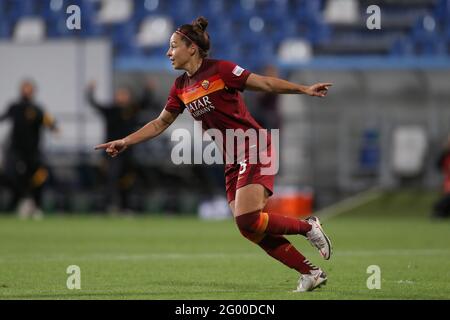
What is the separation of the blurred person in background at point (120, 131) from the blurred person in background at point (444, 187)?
548cm

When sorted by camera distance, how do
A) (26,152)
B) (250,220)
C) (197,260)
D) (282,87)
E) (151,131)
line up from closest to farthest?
(282,87) → (250,220) → (151,131) → (197,260) → (26,152)

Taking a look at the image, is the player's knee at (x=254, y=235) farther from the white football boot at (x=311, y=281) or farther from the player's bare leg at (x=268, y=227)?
the white football boot at (x=311, y=281)

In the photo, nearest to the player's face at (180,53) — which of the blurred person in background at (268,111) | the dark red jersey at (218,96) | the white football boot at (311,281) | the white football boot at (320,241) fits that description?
the dark red jersey at (218,96)

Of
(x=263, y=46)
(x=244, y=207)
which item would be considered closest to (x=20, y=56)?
(x=263, y=46)

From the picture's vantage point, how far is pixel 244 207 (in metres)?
7.99

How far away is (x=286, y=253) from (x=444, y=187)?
11583mm

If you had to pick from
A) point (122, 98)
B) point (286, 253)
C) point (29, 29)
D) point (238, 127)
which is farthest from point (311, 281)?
point (29, 29)

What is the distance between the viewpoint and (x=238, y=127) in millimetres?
8141

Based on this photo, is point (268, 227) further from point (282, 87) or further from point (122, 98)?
point (122, 98)

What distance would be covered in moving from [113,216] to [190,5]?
20.9 ft

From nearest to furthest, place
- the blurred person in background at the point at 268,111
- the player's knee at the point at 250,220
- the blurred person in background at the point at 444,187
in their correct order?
the player's knee at the point at 250,220 < the blurred person in background at the point at 444,187 < the blurred person in background at the point at 268,111

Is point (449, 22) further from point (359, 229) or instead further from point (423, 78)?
Answer: point (359, 229)

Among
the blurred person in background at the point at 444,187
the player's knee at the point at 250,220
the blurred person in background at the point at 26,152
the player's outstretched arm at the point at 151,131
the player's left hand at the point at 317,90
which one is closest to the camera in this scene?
the player's left hand at the point at 317,90

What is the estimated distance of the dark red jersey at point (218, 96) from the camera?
8.05 metres
